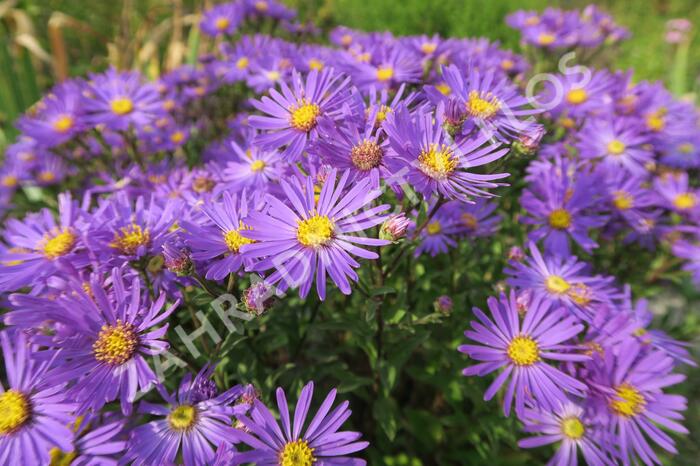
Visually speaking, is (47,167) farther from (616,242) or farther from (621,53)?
(621,53)

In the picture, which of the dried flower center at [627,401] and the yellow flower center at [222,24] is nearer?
the dried flower center at [627,401]

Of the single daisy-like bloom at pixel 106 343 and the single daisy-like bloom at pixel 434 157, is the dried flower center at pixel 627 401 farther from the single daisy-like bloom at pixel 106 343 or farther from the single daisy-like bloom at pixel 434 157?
the single daisy-like bloom at pixel 106 343

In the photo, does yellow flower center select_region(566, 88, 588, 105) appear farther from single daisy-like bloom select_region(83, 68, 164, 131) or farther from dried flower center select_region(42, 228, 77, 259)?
dried flower center select_region(42, 228, 77, 259)

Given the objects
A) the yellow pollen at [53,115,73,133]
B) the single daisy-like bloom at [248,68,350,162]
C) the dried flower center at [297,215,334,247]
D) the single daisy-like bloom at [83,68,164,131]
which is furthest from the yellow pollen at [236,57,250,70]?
the dried flower center at [297,215,334,247]

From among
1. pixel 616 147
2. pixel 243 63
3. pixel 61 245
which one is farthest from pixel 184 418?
pixel 616 147

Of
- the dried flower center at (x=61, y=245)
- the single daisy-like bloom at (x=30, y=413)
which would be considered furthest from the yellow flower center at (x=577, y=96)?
the single daisy-like bloom at (x=30, y=413)

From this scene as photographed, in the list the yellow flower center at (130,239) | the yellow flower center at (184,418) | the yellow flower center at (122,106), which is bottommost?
the yellow flower center at (184,418)

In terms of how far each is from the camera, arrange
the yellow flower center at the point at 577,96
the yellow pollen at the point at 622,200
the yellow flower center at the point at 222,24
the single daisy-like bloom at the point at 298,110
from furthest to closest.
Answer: the yellow flower center at the point at 222,24 → the yellow flower center at the point at 577,96 → the yellow pollen at the point at 622,200 → the single daisy-like bloom at the point at 298,110
